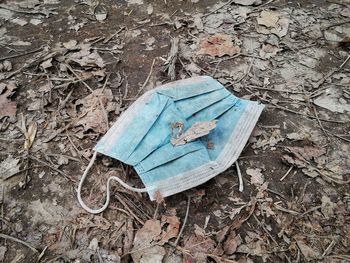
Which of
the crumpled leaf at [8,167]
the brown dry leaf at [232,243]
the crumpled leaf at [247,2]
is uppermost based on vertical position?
the crumpled leaf at [247,2]

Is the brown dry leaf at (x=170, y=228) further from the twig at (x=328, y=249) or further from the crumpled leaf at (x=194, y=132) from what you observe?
the twig at (x=328, y=249)

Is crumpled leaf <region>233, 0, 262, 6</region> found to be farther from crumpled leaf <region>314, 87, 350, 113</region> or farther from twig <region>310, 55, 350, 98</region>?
crumpled leaf <region>314, 87, 350, 113</region>

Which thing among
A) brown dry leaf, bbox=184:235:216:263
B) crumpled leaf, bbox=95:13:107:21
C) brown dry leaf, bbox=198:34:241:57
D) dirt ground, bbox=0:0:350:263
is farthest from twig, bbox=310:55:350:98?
crumpled leaf, bbox=95:13:107:21

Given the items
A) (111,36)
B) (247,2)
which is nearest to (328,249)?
(111,36)

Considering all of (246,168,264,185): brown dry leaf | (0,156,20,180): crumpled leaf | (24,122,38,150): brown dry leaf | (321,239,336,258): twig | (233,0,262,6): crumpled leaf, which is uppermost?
(233,0,262,6): crumpled leaf

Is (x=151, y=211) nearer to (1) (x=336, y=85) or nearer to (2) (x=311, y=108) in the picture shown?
(2) (x=311, y=108)

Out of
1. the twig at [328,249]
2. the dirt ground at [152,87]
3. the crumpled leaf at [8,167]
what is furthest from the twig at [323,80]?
the crumpled leaf at [8,167]

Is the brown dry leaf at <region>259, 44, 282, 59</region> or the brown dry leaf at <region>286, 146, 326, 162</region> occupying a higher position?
the brown dry leaf at <region>259, 44, 282, 59</region>
